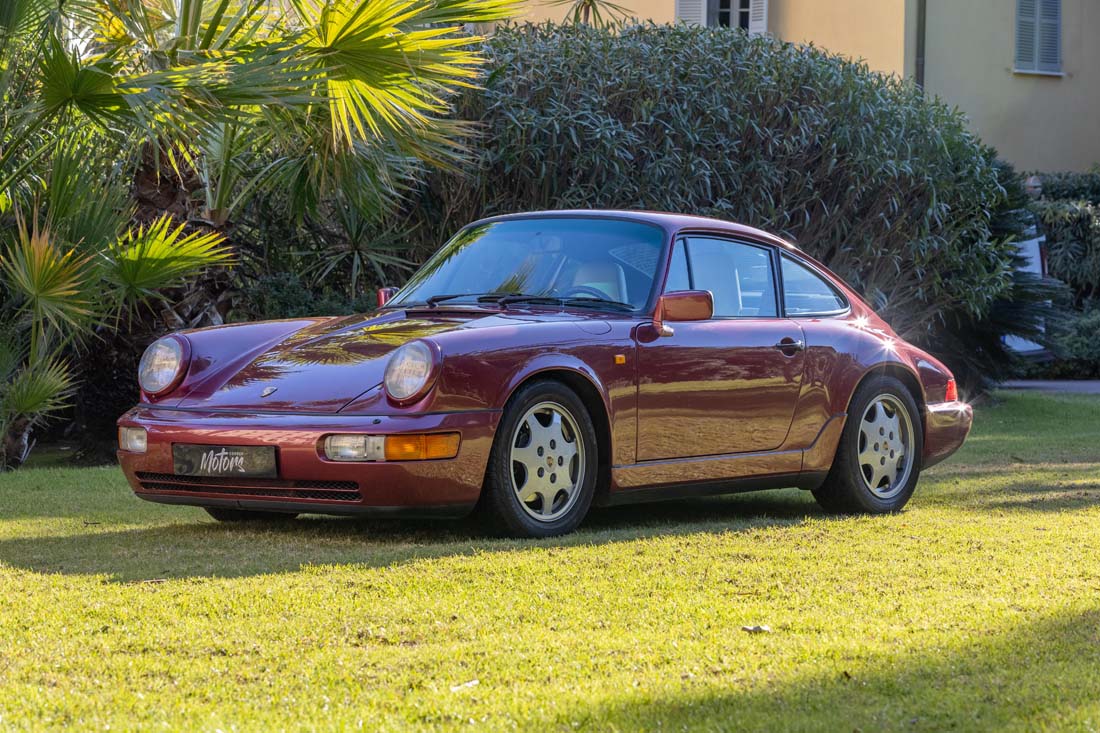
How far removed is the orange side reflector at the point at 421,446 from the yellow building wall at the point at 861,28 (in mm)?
20712

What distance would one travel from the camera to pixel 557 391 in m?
6.62

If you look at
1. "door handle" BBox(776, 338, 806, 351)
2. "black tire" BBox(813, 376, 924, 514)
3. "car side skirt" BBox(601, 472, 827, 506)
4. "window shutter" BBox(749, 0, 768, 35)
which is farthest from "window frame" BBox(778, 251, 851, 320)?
"window shutter" BBox(749, 0, 768, 35)

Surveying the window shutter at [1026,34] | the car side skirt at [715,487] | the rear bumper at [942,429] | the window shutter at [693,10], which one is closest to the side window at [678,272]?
the car side skirt at [715,487]

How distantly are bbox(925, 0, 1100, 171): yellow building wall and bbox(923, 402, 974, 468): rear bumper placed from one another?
748 inches

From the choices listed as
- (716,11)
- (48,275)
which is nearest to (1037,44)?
(716,11)

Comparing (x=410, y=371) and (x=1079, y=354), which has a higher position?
(x=410, y=371)

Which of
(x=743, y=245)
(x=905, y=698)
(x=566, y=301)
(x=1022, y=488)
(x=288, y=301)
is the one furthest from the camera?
(x=288, y=301)

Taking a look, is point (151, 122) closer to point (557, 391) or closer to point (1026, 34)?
point (557, 391)

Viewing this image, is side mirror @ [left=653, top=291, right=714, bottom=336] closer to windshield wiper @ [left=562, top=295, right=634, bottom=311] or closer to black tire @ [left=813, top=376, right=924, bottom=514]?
windshield wiper @ [left=562, top=295, right=634, bottom=311]

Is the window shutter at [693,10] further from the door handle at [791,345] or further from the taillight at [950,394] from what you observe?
the door handle at [791,345]

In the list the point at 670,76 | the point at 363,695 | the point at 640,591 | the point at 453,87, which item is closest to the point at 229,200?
the point at 453,87

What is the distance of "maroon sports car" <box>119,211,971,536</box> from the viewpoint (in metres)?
6.29

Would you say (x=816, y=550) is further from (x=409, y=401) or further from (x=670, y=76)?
(x=670, y=76)

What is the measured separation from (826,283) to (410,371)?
2.78 metres
